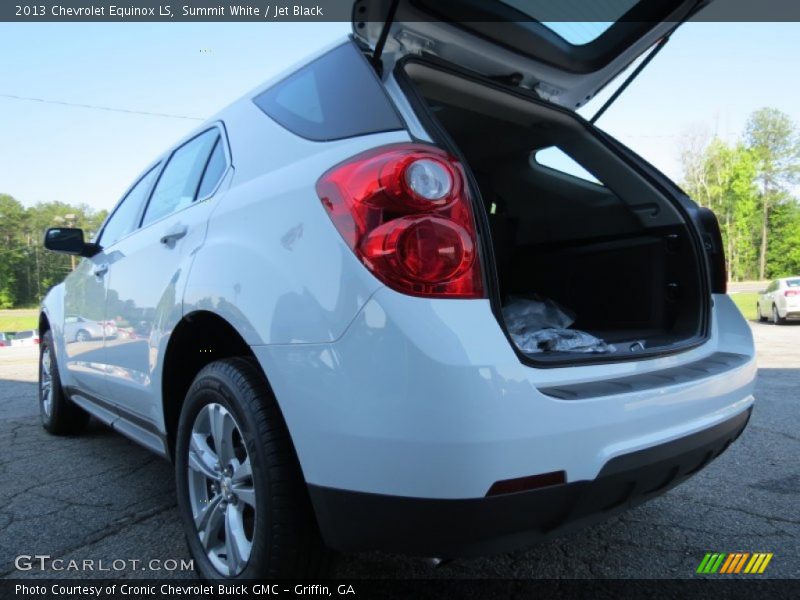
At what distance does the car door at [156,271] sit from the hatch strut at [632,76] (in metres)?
1.63

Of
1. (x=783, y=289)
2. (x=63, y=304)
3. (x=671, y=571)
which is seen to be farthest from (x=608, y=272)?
(x=783, y=289)

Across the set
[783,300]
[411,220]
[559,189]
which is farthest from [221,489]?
[783,300]

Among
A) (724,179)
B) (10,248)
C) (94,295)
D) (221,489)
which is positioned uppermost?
(724,179)

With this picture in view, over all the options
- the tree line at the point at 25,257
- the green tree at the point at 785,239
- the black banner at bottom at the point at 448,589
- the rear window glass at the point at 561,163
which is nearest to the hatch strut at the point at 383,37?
the rear window glass at the point at 561,163

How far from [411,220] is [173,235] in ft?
4.17

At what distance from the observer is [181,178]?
2598 millimetres

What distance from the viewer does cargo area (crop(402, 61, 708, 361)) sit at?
219cm

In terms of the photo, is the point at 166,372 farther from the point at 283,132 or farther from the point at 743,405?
the point at 743,405

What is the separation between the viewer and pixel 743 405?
1830mm

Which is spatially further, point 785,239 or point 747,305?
point 785,239

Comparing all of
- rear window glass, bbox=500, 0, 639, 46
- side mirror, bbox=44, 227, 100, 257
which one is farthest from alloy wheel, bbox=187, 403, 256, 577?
side mirror, bbox=44, 227, 100, 257

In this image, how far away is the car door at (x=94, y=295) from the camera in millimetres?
2979

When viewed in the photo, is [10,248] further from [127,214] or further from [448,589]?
[448,589]

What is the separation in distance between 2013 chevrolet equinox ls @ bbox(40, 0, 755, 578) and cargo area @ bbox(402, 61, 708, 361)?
0.05 feet
